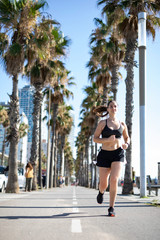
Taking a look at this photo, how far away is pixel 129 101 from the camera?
16.4m

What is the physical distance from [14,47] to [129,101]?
6.19 metres

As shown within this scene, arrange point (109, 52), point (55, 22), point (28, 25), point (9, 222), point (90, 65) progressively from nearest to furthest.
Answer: point (9, 222) < point (28, 25) < point (55, 22) < point (109, 52) < point (90, 65)

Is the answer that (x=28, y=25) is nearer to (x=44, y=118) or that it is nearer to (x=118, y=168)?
(x=118, y=168)

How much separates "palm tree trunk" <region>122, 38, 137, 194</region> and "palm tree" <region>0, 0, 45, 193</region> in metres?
5.12

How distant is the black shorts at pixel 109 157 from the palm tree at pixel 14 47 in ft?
33.6

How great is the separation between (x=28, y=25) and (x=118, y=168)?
11856 mm

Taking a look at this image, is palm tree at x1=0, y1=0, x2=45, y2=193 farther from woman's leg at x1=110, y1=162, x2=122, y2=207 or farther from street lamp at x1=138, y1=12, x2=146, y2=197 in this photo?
woman's leg at x1=110, y1=162, x2=122, y2=207

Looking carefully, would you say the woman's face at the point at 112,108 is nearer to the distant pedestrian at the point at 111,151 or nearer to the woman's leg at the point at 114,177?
the distant pedestrian at the point at 111,151

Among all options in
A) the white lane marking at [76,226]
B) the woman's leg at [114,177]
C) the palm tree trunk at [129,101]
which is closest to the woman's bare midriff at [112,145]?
the woman's leg at [114,177]

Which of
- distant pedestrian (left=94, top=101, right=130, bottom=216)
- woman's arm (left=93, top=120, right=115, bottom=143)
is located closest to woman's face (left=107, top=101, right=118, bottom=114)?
distant pedestrian (left=94, top=101, right=130, bottom=216)

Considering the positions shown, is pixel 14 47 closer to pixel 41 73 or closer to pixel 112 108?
pixel 41 73

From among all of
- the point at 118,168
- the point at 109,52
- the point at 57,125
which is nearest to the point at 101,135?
the point at 118,168

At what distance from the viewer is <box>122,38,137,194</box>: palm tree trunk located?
1584 cm

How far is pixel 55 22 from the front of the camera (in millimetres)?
16812
